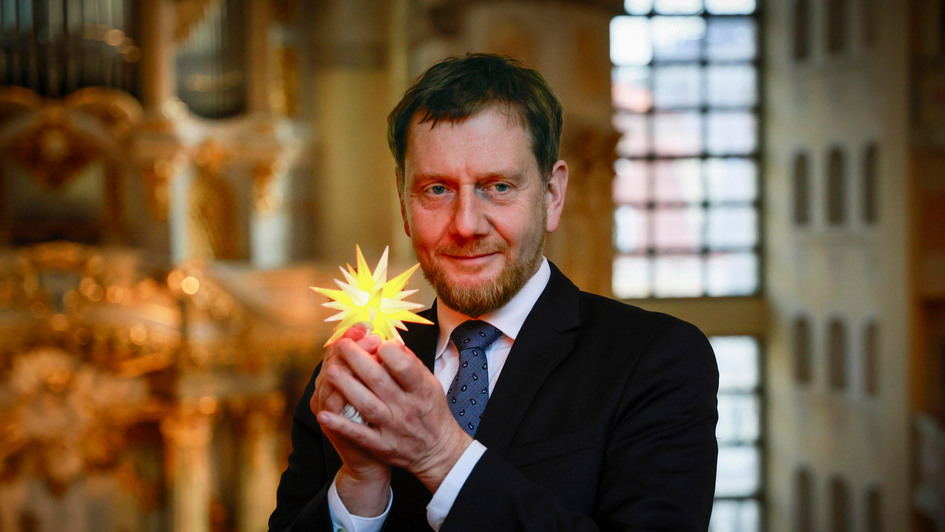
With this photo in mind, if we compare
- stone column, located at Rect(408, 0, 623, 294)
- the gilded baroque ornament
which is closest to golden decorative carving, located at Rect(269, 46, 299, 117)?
the gilded baroque ornament

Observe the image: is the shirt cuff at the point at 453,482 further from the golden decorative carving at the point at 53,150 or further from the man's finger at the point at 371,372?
the golden decorative carving at the point at 53,150

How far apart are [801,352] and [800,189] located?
2.25 meters

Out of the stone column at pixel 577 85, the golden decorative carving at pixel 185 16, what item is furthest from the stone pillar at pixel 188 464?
the stone column at pixel 577 85

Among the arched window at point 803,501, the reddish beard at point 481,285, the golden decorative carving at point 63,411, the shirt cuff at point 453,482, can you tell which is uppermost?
the reddish beard at point 481,285

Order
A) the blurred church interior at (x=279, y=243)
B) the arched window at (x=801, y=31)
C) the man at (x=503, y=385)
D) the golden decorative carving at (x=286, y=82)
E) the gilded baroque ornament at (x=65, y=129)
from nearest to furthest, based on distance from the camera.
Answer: the man at (x=503, y=385) → the blurred church interior at (x=279, y=243) → the gilded baroque ornament at (x=65, y=129) → the golden decorative carving at (x=286, y=82) → the arched window at (x=801, y=31)

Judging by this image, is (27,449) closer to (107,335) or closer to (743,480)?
(107,335)

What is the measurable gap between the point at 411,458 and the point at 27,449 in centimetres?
1047

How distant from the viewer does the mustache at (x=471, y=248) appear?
1686mm

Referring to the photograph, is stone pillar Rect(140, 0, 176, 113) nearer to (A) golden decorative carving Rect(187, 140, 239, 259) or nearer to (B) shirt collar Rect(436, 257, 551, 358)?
(A) golden decorative carving Rect(187, 140, 239, 259)

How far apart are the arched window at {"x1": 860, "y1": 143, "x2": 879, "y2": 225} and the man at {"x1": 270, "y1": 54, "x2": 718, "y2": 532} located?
11.0m

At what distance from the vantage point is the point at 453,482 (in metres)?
1.55

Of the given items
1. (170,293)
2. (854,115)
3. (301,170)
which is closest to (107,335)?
(170,293)

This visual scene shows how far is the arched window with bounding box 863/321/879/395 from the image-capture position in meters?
11.8

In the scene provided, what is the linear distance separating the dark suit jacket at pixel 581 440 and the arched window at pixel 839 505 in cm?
1140
